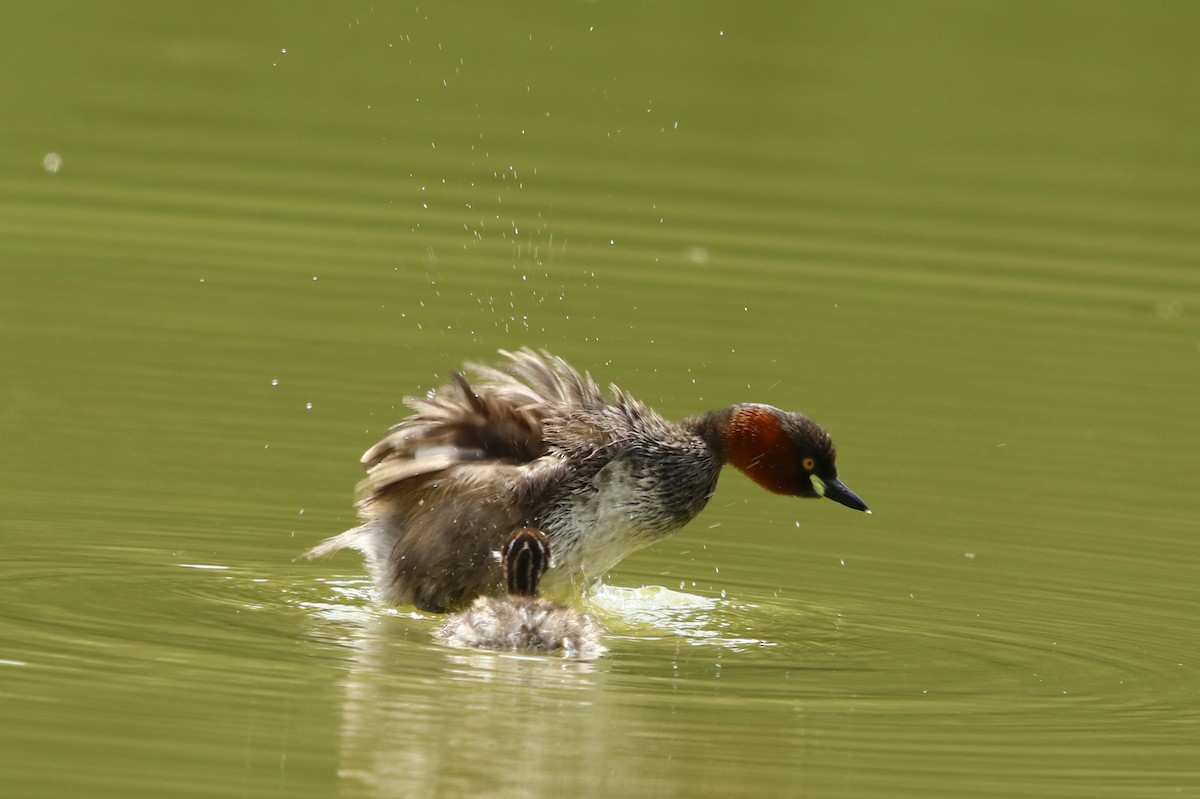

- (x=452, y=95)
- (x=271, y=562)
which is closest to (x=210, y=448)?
(x=271, y=562)

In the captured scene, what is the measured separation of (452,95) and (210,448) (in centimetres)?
1012

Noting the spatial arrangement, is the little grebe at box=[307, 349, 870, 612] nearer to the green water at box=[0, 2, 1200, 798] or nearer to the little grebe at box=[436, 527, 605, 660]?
the green water at box=[0, 2, 1200, 798]

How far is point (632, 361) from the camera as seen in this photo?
43.2 feet

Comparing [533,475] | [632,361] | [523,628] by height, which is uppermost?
[632,361]

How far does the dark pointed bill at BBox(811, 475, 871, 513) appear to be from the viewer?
9.78 m

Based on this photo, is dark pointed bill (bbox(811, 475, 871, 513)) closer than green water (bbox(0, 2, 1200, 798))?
No

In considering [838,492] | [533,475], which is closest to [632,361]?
[838,492]

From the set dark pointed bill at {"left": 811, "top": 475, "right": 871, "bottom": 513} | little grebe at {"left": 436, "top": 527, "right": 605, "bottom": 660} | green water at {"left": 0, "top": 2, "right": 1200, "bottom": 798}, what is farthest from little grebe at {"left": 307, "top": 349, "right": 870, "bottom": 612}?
little grebe at {"left": 436, "top": 527, "right": 605, "bottom": 660}

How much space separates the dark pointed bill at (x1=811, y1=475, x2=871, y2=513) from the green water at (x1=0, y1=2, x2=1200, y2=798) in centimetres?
29

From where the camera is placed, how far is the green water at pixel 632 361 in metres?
7.28

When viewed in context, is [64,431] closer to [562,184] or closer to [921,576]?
[921,576]

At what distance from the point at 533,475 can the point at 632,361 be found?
411cm

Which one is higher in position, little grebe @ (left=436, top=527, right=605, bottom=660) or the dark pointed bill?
the dark pointed bill

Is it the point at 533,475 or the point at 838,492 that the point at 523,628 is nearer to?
the point at 533,475
